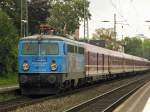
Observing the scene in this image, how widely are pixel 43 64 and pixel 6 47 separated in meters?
21.1

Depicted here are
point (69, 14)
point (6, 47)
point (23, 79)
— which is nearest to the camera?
point (23, 79)

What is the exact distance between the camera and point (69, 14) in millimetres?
99625

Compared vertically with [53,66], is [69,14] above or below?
above

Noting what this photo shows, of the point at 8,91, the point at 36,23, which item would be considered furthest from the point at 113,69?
the point at 36,23

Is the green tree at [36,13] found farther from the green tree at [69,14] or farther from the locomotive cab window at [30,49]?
the locomotive cab window at [30,49]

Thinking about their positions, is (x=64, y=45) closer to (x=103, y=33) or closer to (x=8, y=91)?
(x=8, y=91)

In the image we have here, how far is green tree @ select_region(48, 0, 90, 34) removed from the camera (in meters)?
97.0

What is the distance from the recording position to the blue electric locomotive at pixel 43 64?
89.4ft

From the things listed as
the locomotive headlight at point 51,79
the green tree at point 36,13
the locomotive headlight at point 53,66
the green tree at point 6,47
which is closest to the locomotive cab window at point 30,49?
the locomotive headlight at point 53,66

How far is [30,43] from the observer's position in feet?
92.5

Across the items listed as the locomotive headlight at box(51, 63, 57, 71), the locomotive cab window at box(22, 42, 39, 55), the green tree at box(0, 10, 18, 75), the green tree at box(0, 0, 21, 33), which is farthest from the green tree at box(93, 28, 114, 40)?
the locomotive headlight at box(51, 63, 57, 71)

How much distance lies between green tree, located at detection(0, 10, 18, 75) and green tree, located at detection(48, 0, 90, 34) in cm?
4594

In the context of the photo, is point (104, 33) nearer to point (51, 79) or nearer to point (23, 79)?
point (51, 79)

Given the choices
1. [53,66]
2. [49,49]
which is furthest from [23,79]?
[49,49]
